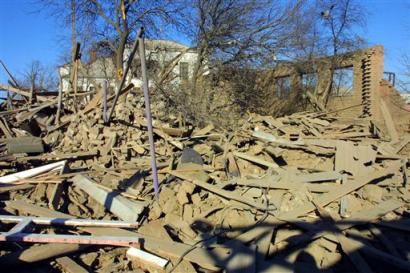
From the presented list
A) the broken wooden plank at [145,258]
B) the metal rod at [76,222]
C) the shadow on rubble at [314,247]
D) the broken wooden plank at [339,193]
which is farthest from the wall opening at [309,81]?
the broken wooden plank at [145,258]

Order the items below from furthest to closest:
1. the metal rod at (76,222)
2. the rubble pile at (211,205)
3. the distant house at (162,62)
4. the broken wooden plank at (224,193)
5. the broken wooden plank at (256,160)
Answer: the distant house at (162,62) < the broken wooden plank at (256,160) < the broken wooden plank at (224,193) < the metal rod at (76,222) < the rubble pile at (211,205)

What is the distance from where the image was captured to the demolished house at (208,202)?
4.27 meters

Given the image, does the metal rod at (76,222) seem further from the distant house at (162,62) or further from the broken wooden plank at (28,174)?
the distant house at (162,62)

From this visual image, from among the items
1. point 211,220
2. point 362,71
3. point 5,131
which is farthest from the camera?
point 362,71

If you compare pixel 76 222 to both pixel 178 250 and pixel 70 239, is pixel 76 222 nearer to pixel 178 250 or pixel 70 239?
pixel 70 239

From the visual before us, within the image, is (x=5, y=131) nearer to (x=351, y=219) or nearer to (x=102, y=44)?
(x=351, y=219)

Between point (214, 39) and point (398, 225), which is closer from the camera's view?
point (398, 225)

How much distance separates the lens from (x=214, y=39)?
16828 mm

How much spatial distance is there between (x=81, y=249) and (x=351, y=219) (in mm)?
3415

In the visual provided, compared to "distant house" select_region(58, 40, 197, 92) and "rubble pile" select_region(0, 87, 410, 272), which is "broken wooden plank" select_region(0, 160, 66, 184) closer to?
"rubble pile" select_region(0, 87, 410, 272)

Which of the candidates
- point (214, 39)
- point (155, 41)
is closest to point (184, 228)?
point (214, 39)

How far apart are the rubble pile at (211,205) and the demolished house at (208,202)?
0.02m

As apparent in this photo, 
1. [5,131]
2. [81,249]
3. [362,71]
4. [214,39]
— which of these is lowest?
[81,249]

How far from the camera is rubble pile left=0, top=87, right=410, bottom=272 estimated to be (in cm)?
425
